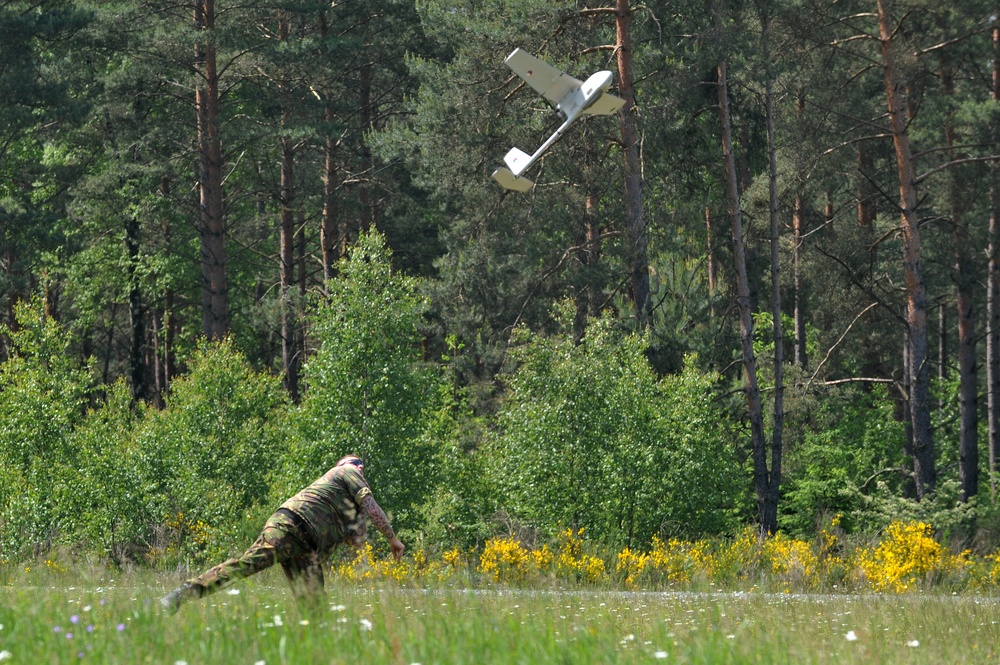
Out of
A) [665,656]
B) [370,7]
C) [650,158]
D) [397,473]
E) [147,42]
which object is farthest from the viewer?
[370,7]

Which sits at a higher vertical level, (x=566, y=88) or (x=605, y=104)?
(x=566, y=88)

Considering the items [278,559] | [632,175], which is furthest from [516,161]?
[278,559]

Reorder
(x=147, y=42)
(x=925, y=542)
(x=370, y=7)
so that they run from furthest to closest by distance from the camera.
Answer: (x=370, y=7) → (x=147, y=42) → (x=925, y=542)

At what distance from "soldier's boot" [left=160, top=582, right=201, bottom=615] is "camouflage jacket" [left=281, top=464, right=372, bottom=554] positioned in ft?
3.14

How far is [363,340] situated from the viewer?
73.6ft

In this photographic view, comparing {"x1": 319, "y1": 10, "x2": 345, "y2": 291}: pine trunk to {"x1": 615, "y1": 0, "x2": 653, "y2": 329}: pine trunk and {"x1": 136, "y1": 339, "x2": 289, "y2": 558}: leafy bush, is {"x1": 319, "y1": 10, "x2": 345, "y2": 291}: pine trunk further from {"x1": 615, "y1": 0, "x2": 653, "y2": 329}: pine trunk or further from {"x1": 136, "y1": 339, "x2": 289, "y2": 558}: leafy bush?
{"x1": 615, "y1": 0, "x2": 653, "y2": 329}: pine trunk

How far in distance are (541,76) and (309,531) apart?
32.0 feet

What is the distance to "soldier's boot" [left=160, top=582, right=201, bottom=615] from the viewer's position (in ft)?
22.9

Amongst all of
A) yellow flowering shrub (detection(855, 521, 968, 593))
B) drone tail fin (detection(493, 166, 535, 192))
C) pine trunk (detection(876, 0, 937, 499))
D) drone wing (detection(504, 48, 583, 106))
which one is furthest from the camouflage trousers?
pine trunk (detection(876, 0, 937, 499))

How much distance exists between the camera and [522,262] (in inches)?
1152

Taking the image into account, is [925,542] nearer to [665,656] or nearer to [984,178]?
[665,656]

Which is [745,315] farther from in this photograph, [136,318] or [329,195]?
[136,318]

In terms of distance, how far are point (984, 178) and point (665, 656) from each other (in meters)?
25.8

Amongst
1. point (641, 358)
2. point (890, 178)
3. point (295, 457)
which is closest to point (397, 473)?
point (295, 457)
